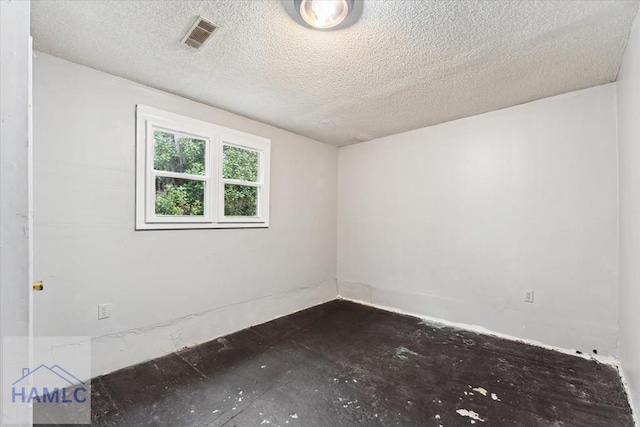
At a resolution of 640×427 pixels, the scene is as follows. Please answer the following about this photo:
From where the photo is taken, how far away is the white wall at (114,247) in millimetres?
1997

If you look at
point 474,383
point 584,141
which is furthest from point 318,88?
point 474,383

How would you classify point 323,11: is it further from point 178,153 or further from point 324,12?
point 178,153

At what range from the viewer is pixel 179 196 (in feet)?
8.82

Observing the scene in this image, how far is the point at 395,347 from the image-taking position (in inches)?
106

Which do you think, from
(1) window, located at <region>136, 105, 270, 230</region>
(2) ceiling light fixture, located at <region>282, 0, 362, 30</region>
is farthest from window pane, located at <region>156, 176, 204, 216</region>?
(2) ceiling light fixture, located at <region>282, 0, 362, 30</region>

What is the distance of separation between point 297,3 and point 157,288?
2.51 meters

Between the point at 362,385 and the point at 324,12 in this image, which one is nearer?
the point at 324,12

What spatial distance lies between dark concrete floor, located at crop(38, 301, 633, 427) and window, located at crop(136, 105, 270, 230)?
1.28 m

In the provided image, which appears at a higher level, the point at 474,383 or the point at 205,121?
the point at 205,121

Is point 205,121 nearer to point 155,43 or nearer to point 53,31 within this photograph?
point 155,43

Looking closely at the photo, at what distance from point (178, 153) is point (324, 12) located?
189cm

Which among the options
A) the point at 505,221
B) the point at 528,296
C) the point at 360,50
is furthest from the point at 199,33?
the point at 528,296
